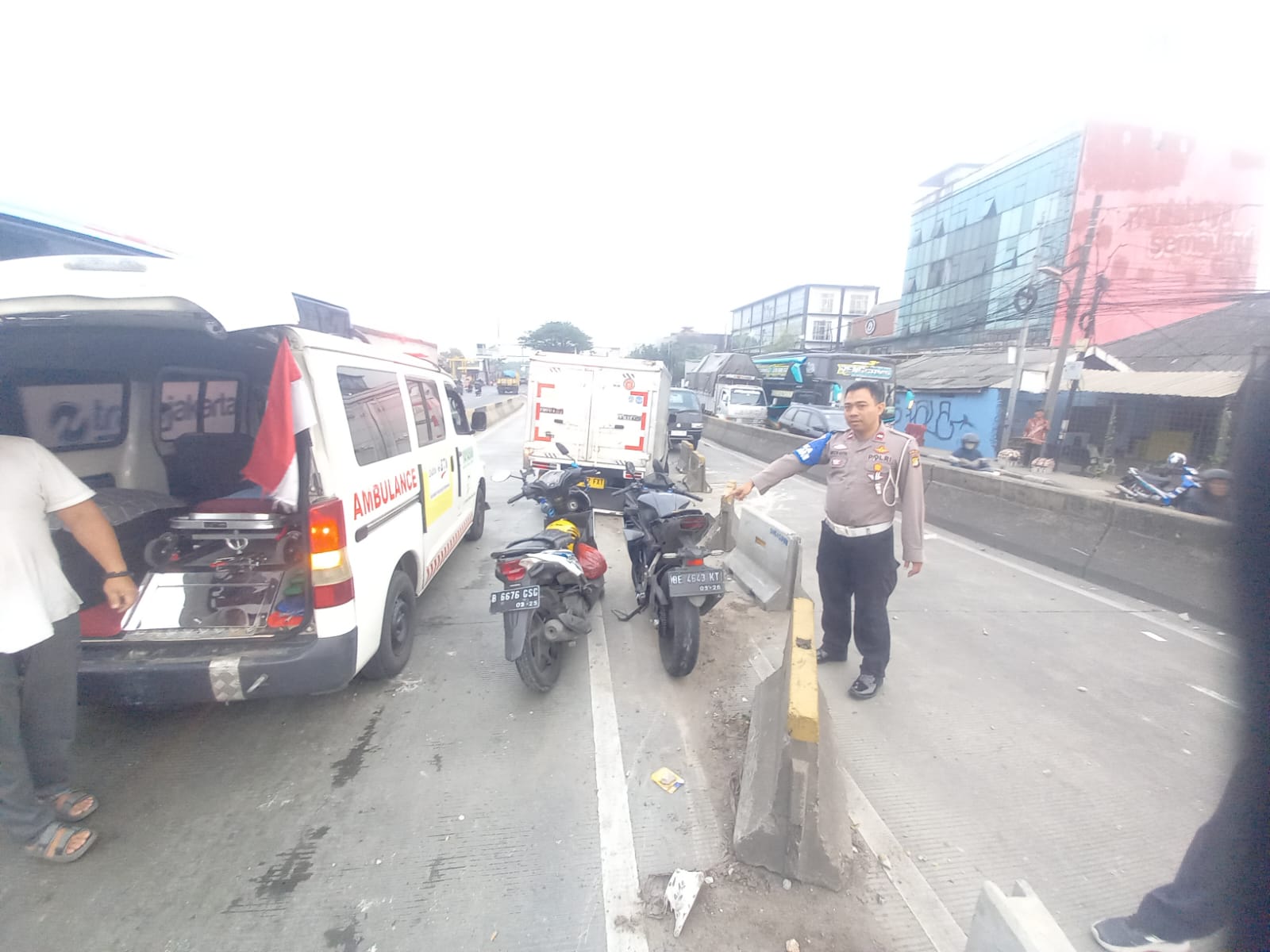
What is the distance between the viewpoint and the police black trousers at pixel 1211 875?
1.35 meters

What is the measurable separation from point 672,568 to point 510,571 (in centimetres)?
106

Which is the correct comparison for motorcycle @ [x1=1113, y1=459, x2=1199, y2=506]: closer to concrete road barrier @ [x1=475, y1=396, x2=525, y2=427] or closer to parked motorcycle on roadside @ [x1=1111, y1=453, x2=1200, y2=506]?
parked motorcycle on roadside @ [x1=1111, y1=453, x2=1200, y2=506]

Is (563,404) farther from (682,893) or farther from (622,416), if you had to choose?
(682,893)

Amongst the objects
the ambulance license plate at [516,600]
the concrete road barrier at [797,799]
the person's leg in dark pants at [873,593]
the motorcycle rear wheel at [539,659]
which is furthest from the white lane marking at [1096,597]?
the ambulance license plate at [516,600]

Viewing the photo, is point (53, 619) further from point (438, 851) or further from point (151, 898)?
point (438, 851)

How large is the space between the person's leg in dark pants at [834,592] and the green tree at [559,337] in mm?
60110

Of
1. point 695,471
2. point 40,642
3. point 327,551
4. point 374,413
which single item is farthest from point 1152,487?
point 40,642

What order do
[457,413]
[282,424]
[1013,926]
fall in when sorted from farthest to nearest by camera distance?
[457,413] → [282,424] → [1013,926]

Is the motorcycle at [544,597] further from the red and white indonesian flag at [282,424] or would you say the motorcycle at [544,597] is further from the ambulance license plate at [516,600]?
the red and white indonesian flag at [282,424]

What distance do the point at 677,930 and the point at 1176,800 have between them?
258 centimetres

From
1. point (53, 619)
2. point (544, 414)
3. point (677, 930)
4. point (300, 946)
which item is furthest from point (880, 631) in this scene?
point (544, 414)

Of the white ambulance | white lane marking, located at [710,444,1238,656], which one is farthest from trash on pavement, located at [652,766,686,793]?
white lane marking, located at [710,444,1238,656]

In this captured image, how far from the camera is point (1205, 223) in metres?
24.2

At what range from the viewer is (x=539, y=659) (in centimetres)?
339
